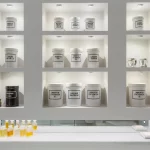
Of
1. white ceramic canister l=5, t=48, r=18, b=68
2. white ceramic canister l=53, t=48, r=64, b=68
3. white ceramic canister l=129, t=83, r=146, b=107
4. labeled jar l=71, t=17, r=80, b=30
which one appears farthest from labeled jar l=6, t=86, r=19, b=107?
white ceramic canister l=129, t=83, r=146, b=107

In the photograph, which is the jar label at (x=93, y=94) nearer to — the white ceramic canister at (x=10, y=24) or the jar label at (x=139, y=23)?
the jar label at (x=139, y=23)

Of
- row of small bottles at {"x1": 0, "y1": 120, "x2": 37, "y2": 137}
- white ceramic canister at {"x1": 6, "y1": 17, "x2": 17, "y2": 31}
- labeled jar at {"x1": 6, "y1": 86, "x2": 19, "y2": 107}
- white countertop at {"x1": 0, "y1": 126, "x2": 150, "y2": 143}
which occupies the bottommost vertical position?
white countertop at {"x1": 0, "y1": 126, "x2": 150, "y2": 143}

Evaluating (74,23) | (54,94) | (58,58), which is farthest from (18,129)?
(74,23)

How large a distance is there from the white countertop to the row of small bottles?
0.05m

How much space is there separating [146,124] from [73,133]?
0.55 metres

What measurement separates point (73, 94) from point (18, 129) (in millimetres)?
449

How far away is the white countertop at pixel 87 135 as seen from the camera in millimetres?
1564

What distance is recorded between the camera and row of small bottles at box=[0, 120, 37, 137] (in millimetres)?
1636

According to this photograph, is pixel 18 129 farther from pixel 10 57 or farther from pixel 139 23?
pixel 139 23

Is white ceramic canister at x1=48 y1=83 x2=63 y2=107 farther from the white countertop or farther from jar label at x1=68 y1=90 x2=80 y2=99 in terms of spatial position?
the white countertop

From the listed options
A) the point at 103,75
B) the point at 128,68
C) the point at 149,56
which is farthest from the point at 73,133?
the point at 149,56

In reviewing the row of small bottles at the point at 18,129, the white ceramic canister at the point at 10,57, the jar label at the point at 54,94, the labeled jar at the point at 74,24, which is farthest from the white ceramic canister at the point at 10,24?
the row of small bottles at the point at 18,129

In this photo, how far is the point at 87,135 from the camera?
1.71 m
